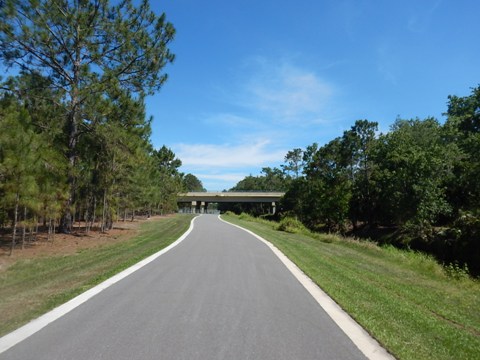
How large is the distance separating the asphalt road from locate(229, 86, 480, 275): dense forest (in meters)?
19.2

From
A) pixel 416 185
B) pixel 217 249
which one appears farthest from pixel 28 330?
pixel 416 185

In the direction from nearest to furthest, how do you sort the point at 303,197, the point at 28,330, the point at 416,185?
the point at 28,330
the point at 416,185
the point at 303,197

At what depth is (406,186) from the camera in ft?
117

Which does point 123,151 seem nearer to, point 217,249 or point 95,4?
point 95,4

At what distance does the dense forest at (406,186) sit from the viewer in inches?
1280

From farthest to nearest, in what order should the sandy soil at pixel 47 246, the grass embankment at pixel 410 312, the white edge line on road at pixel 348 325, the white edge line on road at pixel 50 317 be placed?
the sandy soil at pixel 47 246 < the grass embankment at pixel 410 312 < the white edge line on road at pixel 50 317 < the white edge line on road at pixel 348 325

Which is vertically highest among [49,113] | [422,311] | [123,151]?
[49,113]

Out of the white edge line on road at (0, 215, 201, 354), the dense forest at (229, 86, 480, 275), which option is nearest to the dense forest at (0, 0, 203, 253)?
the white edge line on road at (0, 215, 201, 354)

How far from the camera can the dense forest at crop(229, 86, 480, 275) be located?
1280 inches

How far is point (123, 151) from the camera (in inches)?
851

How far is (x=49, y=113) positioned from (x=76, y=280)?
46.4 feet

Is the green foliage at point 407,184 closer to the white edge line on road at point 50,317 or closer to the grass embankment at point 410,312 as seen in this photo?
the grass embankment at point 410,312

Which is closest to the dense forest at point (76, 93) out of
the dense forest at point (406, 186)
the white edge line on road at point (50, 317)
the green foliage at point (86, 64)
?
the green foliage at point (86, 64)

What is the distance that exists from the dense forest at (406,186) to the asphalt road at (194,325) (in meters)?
19.2
